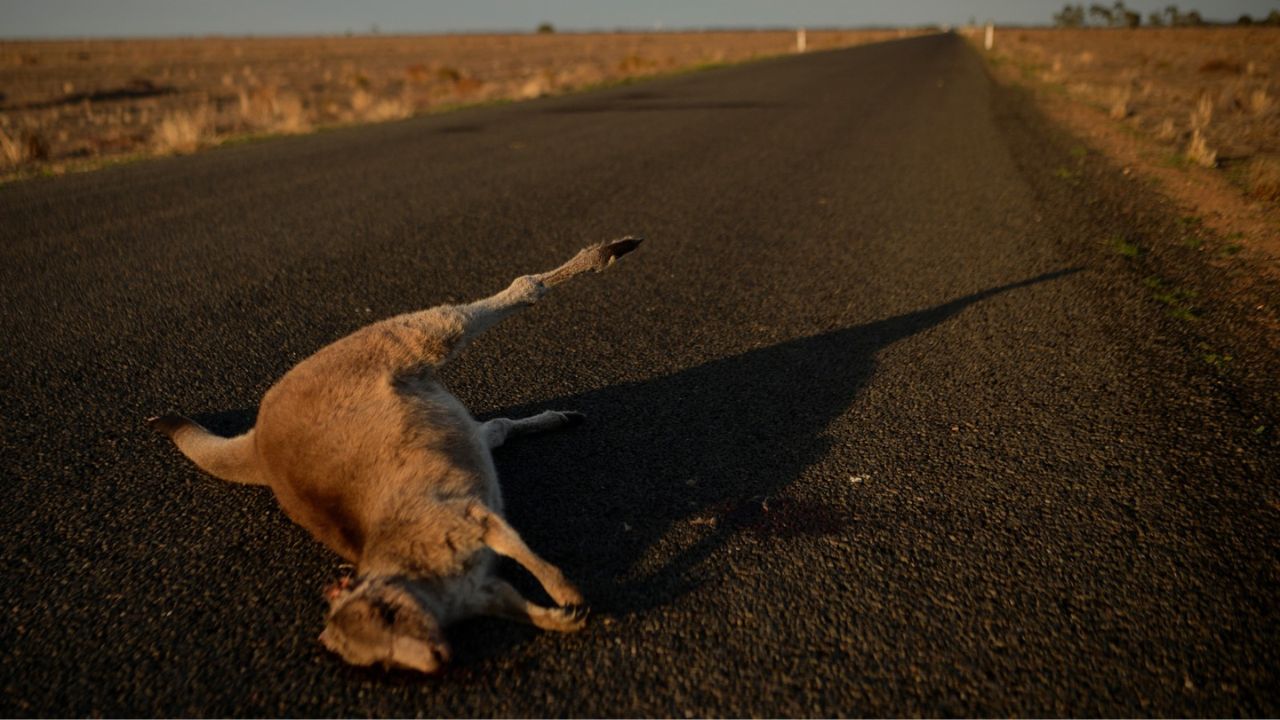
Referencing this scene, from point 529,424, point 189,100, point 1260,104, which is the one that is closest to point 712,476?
point 529,424

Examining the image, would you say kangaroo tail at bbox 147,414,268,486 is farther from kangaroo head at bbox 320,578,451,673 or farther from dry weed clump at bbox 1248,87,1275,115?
dry weed clump at bbox 1248,87,1275,115

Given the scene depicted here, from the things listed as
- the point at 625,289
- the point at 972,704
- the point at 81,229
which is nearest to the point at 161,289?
the point at 81,229

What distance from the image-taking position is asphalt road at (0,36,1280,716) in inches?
79.2

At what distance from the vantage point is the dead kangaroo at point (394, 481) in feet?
6.39

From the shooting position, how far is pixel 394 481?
2.30m

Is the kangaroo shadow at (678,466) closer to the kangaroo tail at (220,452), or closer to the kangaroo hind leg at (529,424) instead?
the kangaroo hind leg at (529,424)

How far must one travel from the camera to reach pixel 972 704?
1873mm

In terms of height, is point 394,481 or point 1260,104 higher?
point 1260,104

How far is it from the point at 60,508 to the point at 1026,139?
38.8ft

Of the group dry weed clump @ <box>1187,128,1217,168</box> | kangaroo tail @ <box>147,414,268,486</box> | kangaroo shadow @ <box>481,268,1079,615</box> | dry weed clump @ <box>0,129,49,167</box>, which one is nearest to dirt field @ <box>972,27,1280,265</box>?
dry weed clump @ <box>1187,128,1217,168</box>

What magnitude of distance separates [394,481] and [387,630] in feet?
1.74

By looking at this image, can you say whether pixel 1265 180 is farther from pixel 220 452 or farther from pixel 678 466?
pixel 220 452

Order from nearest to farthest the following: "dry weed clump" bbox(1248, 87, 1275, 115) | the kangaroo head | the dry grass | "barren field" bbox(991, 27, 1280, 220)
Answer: the kangaroo head
"barren field" bbox(991, 27, 1280, 220)
the dry grass
"dry weed clump" bbox(1248, 87, 1275, 115)

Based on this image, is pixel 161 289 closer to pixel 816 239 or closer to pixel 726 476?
pixel 726 476
